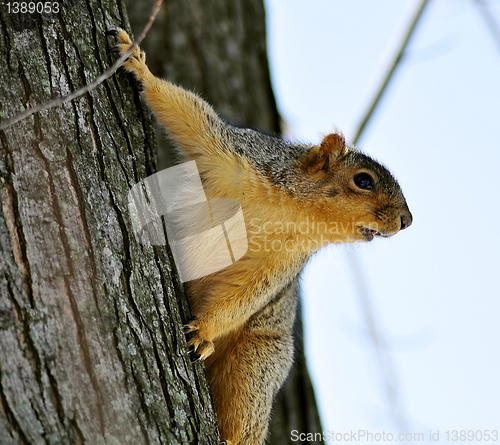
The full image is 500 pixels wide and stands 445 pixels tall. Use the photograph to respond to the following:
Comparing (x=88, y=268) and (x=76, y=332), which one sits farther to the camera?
(x=88, y=268)

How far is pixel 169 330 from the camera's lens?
8.97 feet

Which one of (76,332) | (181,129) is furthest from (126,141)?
(76,332)

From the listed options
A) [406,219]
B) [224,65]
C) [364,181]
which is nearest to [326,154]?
[364,181]

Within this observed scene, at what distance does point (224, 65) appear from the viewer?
5.12 meters

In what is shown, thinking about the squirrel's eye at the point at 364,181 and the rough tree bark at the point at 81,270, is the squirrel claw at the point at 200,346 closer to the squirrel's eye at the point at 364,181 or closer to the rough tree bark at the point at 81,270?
the rough tree bark at the point at 81,270

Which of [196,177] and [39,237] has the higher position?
[196,177]

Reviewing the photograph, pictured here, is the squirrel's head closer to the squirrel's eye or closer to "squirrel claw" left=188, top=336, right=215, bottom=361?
the squirrel's eye

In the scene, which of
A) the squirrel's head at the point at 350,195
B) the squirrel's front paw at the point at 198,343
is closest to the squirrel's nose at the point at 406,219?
the squirrel's head at the point at 350,195

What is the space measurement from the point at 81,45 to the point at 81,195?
2.98ft

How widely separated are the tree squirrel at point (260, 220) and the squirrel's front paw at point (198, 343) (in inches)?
6.6

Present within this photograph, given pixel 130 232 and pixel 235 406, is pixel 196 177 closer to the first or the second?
pixel 130 232

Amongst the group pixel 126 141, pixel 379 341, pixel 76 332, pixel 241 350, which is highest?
pixel 126 141

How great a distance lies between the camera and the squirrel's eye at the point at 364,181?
4027 millimetres

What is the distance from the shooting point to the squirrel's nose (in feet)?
13.1
